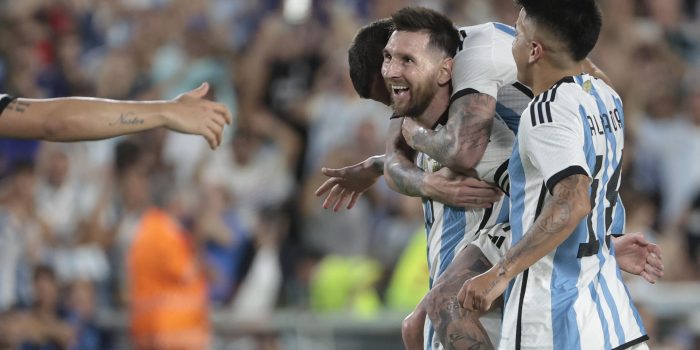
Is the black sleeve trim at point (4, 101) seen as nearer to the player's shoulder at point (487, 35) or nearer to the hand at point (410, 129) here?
the hand at point (410, 129)

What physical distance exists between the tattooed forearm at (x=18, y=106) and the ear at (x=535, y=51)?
2.20 m

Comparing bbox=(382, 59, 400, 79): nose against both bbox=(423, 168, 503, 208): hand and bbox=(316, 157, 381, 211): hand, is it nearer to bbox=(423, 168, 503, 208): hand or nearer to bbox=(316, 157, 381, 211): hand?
bbox=(423, 168, 503, 208): hand

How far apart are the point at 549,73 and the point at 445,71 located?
0.70 metres

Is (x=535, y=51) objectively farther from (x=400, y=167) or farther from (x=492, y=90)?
(x=400, y=167)

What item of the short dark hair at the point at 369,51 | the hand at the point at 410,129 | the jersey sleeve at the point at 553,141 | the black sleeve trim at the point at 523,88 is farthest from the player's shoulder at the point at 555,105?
the short dark hair at the point at 369,51

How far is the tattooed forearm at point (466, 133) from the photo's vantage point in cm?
521

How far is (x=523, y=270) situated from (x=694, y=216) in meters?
6.55

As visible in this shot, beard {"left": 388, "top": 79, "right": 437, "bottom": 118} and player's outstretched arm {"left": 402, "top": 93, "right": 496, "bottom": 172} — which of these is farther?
beard {"left": 388, "top": 79, "right": 437, "bottom": 118}

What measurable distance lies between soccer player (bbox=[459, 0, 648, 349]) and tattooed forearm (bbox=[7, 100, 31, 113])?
6.92 ft

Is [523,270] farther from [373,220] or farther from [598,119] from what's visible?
[373,220]

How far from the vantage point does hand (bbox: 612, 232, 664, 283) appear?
18.0 feet

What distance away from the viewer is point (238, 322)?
10.8m

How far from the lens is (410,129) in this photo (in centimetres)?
552

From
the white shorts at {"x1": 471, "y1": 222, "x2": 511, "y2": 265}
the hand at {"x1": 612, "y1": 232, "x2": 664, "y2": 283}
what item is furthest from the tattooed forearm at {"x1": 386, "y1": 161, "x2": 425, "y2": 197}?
the hand at {"x1": 612, "y1": 232, "x2": 664, "y2": 283}
